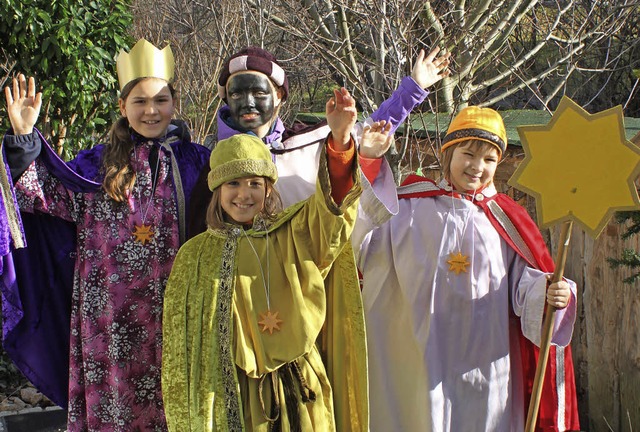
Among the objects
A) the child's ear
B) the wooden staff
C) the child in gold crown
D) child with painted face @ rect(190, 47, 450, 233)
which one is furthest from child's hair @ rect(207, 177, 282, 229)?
the wooden staff

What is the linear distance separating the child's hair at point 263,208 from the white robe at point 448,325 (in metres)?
0.40

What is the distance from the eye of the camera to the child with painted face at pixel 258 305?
3152 mm

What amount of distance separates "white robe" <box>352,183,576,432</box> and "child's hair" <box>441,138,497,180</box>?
112 mm

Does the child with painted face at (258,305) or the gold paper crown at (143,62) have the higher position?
the gold paper crown at (143,62)

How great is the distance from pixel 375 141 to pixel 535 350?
1.14 meters

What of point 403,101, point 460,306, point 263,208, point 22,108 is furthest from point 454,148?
point 22,108

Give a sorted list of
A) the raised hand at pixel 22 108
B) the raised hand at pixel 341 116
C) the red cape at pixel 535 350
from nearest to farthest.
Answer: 1. the raised hand at pixel 341 116
2. the raised hand at pixel 22 108
3. the red cape at pixel 535 350

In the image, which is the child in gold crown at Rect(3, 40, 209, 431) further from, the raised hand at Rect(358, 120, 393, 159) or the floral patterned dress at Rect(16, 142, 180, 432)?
the raised hand at Rect(358, 120, 393, 159)

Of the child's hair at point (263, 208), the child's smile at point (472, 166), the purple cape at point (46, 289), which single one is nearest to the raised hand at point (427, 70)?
the child's smile at point (472, 166)

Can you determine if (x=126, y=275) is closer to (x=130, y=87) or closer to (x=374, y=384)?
(x=130, y=87)

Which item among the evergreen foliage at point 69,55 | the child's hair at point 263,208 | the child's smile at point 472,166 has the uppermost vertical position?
the evergreen foliage at point 69,55

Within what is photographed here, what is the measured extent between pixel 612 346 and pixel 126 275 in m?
3.02

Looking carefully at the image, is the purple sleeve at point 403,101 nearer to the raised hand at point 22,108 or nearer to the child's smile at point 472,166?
the child's smile at point 472,166

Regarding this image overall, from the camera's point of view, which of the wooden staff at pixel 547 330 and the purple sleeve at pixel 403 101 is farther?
the purple sleeve at pixel 403 101
